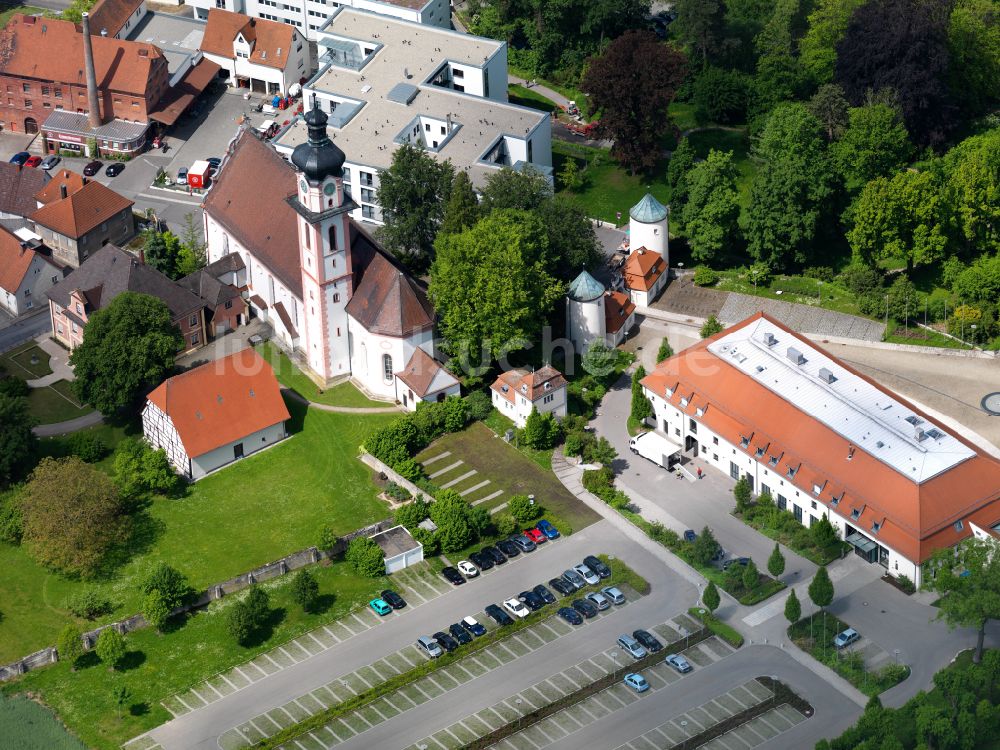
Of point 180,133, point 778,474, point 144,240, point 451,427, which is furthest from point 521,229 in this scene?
point 180,133

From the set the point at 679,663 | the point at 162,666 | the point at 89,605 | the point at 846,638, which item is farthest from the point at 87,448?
the point at 846,638

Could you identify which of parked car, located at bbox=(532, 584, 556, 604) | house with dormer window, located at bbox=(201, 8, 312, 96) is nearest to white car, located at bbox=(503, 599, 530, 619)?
parked car, located at bbox=(532, 584, 556, 604)

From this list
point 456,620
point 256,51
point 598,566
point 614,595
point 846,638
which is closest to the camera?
point 846,638

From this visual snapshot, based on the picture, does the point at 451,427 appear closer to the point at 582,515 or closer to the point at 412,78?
the point at 582,515

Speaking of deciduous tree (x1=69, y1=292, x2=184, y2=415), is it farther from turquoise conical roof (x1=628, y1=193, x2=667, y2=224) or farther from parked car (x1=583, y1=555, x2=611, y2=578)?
turquoise conical roof (x1=628, y1=193, x2=667, y2=224)

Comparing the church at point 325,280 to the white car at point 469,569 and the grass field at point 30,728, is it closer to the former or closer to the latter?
the white car at point 469,569

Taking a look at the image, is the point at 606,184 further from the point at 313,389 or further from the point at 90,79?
the point at 90,79
